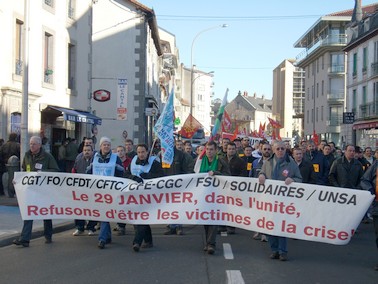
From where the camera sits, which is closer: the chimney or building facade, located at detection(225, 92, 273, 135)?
the chimney

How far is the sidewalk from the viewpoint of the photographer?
9.67 m

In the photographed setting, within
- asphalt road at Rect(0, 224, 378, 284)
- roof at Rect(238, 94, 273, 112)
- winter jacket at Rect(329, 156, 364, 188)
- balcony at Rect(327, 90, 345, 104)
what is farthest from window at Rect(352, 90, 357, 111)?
roof at Rect(238, 94, 273, 112)

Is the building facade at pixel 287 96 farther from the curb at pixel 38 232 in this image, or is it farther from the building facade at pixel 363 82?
the curb at pixel 38 232

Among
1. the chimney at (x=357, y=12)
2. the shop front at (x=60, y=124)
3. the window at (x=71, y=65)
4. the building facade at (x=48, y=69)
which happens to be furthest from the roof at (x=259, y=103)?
the window at (x=71, y=65)

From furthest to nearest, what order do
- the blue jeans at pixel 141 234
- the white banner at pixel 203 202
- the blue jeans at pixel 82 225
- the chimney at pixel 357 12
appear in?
the chimney at pixel 357 12 < the blue jeans at pixel 82 225 < the blue jeans at pixel 141 234 < the white banner at pixel 203 202

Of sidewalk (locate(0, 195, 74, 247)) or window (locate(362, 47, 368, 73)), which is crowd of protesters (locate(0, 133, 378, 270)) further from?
window (locate(362, 47, 368, 73))

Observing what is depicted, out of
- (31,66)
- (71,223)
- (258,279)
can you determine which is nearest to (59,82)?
(31,66)

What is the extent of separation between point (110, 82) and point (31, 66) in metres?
14.8

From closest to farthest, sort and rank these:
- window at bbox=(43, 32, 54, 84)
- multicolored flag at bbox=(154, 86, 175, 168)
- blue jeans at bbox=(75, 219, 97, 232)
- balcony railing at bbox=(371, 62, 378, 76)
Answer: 1. multicolored flag at bbox=(154, 86, 175, 168)
2. blue jeans at bbox=(75, 219, 97, 232)
3. window at bbox=(43, 32, 54, 84)
4. balcony railing at bbox=(371, 62, 378, 76)

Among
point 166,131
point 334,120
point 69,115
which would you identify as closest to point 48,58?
point 69,115

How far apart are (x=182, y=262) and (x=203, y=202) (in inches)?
48.4

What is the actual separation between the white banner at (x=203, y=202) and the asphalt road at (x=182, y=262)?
18.8 inches

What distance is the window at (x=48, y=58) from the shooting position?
2212 cm

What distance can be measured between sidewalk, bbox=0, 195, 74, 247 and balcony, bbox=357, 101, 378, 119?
31977 mm
